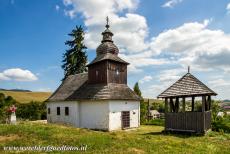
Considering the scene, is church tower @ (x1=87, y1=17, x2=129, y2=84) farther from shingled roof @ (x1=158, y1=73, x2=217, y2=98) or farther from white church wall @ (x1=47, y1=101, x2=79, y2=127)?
shingled roof @ (x1=158, y1=73, x2=217, y2=98)

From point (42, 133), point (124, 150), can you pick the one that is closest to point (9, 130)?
point (42, 133)

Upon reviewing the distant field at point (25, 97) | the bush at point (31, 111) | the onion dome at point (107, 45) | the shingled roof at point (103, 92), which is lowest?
the bush at point (31, 111)

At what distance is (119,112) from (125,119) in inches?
47.5

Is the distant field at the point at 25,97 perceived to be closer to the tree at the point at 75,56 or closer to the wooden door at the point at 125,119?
the tree at the point at 75,56

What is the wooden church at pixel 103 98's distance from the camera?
2517cm

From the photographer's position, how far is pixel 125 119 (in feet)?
86.9

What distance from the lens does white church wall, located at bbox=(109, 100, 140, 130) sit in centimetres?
2495

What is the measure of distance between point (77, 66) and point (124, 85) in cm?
2047

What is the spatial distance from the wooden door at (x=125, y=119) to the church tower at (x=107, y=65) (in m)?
3.34

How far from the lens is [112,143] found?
1433cm

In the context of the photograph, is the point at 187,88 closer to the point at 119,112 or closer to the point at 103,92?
the point at 119,112

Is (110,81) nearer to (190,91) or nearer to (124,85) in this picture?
(124,85)

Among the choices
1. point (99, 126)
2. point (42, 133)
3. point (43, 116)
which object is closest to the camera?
point (42, 133)

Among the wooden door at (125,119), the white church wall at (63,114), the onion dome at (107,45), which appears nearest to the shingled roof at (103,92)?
the white church wall at (63,114)
